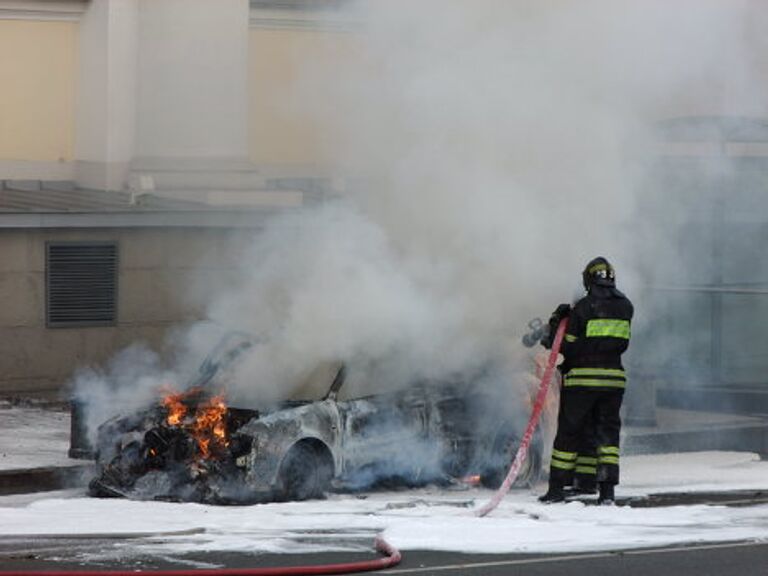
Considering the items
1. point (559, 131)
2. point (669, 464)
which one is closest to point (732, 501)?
point (669, 464)

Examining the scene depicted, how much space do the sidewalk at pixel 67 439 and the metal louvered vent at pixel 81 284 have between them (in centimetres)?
131

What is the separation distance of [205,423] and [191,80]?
1080 cm

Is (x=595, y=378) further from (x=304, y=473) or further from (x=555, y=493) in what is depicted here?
(x=304, y=473)

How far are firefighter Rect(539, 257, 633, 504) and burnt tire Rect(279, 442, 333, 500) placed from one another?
156 centimetres

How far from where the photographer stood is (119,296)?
2038 centimetres

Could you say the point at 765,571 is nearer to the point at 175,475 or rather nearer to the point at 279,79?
the point at 175,475

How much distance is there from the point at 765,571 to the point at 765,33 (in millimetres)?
7915

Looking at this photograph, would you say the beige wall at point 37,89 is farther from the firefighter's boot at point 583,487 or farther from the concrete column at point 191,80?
the firefighter's boot at point 583,487

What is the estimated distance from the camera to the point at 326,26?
23.4m

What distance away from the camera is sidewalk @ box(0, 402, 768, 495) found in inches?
575

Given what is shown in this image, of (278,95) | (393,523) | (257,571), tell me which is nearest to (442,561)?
(257,571)

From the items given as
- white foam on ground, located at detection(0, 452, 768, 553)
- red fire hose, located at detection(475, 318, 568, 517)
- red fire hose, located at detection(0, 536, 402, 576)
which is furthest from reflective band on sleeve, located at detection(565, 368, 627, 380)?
red fire hose, located at detection(0, 536, 402, 576)

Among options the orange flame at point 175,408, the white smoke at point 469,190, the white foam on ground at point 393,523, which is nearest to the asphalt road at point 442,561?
the white foam on ground at point 393,523

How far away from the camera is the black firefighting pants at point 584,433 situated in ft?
44.0
